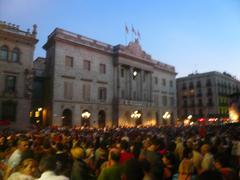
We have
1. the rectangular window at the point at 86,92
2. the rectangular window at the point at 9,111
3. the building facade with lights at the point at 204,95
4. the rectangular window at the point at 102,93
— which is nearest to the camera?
the rectangular window at the point at 9,111

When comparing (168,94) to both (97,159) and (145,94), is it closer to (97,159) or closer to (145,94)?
(145,94)

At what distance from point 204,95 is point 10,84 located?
5194cm

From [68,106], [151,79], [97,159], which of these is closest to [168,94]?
[151,79]

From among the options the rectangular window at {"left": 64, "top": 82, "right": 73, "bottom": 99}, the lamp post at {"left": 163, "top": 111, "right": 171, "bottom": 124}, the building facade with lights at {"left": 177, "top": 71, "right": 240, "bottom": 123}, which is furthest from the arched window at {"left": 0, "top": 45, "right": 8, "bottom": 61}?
the building facade with lights at {"left": 177, "top": 71, "right": 240, "bottom": 123}

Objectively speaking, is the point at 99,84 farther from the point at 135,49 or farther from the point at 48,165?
the point at 48,165

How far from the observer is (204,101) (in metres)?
67.8

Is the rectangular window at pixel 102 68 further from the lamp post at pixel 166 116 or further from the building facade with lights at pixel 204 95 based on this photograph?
the building facade with lights at pixel 204 95

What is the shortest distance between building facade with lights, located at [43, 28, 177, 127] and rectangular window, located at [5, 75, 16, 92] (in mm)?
5060

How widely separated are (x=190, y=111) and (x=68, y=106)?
4385cm

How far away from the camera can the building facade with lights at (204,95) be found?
66438mm

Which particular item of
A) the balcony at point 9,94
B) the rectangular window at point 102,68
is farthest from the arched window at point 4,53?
the rectangular window at point 102,68

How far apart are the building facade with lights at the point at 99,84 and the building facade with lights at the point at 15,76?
3.65m

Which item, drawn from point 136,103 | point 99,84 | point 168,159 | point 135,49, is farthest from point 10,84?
point 168,159

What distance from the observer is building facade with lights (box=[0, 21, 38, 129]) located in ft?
97.2
